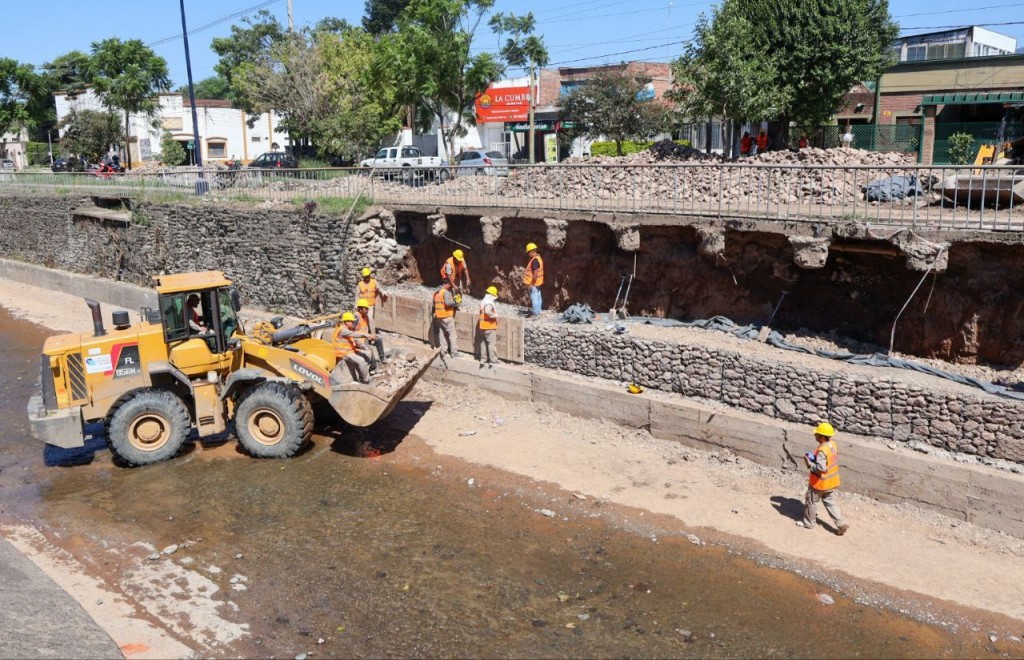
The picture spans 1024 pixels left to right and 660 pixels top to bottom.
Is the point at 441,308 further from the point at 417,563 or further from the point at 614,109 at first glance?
the point at 614,109

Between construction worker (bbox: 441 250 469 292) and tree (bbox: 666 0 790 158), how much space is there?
7.20 m

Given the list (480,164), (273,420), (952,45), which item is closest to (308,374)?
(273,420)

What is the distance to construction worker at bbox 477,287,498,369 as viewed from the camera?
14.9m

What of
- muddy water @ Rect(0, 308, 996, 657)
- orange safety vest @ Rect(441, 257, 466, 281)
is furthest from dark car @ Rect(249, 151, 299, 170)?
muddy water @ Rect(0, 308, 996, 657)

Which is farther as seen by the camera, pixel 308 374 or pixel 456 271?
pixel 456 271

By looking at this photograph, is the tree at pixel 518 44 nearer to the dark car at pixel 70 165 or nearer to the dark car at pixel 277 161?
the dark car at pixel 277 161

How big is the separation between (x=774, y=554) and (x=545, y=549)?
8.81 feet

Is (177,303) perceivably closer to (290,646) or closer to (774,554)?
(290,646)

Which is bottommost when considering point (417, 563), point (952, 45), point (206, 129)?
point (417, 563)

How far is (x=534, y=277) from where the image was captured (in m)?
16.2

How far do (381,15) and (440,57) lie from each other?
129 ft

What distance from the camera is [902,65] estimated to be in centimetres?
2811

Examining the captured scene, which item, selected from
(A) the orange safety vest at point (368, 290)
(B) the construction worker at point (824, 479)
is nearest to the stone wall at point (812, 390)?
(B) the construction worker at point (824, 479)

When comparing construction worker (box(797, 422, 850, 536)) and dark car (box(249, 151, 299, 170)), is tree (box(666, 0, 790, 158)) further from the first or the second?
dark car (box(249, 151, 299, 170))
